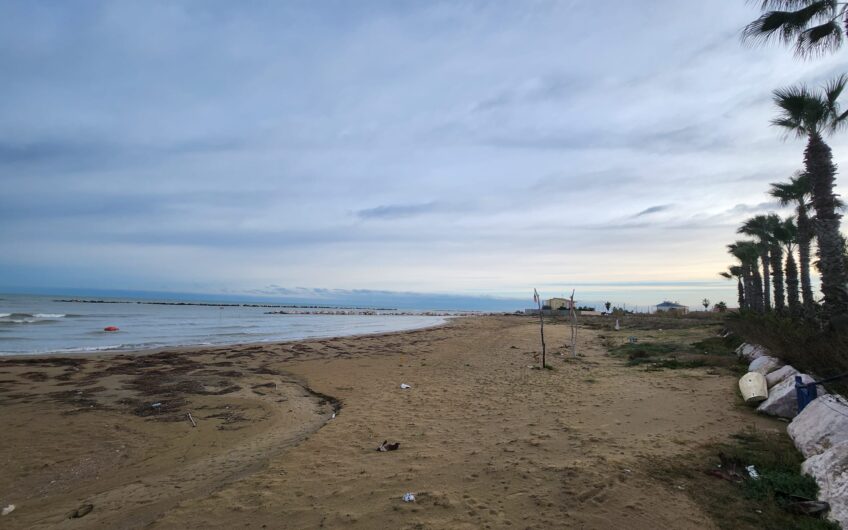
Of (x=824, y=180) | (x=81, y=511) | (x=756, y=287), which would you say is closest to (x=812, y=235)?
(x=824, y=180)

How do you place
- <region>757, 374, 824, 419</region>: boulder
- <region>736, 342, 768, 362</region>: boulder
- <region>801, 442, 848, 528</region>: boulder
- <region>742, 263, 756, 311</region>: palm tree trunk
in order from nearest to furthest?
1. <region>801, 442, 848, 528</region>: boulder
2. <region>757, 374, 824, 419</region>: boulder
3. <region>736, 342, 768, 362</region>: boulder
4. <region>742, 263, 756, 311</region>: palm tree trunk

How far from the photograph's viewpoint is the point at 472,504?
4.29 m

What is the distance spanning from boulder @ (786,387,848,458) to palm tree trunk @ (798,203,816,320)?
16.9 meters

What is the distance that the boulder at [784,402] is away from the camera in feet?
22.2

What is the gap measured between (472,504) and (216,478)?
→ 3.29 metres

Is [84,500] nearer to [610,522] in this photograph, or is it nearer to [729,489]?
[610,522]

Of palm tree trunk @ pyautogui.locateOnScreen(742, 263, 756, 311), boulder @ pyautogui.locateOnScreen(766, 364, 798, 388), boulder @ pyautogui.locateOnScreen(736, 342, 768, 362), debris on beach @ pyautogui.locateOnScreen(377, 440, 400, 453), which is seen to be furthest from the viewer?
palm tree trunk @ pyautogui.locateOnScreen(742, 263, 756, 311)

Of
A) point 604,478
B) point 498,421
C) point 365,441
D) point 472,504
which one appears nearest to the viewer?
point 472,504

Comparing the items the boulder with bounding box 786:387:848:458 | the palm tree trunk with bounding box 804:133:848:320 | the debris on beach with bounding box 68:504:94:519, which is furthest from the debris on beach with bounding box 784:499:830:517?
the palm tree trunk with bounding box 804:133:848:320

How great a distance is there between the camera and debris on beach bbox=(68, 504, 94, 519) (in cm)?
444

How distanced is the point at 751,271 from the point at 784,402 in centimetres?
4101

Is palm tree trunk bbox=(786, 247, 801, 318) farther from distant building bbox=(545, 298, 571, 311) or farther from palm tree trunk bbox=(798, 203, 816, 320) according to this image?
distant building bbox=(545, 298, 571, 311)

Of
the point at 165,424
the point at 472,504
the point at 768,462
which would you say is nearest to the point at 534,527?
the point at 472,504

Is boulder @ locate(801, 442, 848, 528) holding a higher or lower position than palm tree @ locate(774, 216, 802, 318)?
lower
